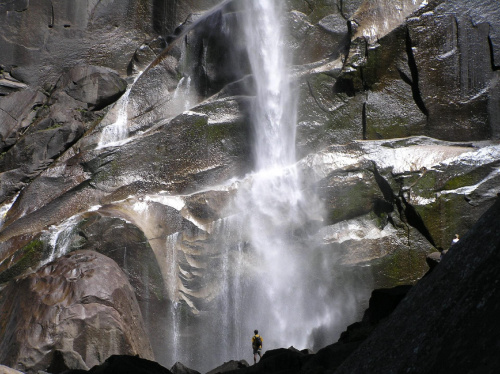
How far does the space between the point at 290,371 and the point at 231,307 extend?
21.9ft

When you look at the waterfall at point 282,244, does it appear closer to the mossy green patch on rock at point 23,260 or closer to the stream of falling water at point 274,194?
the stream of falling water at point 274,194

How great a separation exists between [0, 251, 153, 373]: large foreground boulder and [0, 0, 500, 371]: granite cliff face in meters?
0.05

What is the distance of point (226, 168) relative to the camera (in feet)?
56.2

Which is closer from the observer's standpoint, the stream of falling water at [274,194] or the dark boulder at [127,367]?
the dark boulder at [127,367]

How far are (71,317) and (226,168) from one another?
6.83m

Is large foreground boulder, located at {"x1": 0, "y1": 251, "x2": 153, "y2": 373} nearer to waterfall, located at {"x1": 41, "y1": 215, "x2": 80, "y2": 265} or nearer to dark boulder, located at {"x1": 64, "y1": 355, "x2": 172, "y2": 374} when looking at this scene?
waterfall, located at {"x1": 41, "y1": 215, "x2": 80, "y2": 265}

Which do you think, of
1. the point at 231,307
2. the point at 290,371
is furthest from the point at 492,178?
the point at 290,371

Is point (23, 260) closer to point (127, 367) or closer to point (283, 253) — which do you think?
point (283, 253)

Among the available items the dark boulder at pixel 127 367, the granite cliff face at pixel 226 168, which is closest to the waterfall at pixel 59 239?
the granite cliff face at pixel 226 168

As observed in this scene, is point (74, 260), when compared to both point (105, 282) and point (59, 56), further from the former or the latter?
point (59, 56)

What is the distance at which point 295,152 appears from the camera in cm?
1703

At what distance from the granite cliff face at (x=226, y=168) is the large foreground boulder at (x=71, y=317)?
0.05 metres

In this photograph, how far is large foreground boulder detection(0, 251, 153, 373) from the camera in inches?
463

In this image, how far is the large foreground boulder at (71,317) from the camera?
11766 mm
